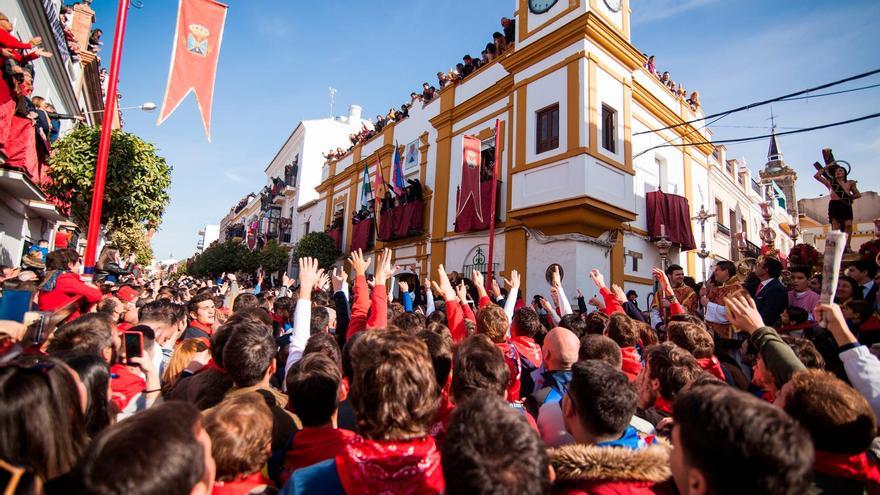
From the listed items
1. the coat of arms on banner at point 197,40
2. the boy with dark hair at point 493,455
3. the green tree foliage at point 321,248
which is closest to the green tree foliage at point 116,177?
the coat of arms on banner at point 197,40

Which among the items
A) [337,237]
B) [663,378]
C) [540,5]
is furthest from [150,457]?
[337,237]

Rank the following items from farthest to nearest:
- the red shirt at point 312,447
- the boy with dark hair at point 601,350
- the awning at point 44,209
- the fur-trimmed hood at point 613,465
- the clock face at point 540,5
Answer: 1. the clock face at point 540,5
2. the awning at point 44,209
3. the boy with dark hair at point 601,350
4. the red shirt at point 312,447
5. the fur-trimmed hood at point 613,465

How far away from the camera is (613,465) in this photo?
1.42m

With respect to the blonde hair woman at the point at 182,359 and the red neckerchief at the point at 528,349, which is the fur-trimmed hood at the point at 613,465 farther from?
the blonde hair woman at the point at 182,359

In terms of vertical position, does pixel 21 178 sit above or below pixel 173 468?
above

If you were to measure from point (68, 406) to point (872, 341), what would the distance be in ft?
18.9

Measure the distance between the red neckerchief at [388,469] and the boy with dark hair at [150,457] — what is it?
45cm

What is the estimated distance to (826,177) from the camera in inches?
312

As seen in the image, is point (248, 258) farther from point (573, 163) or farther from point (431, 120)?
point (573, 163)

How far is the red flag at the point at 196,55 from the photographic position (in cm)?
551

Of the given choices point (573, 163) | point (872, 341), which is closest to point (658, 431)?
point (872, 341)

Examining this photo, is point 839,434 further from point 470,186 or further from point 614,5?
point 614,5

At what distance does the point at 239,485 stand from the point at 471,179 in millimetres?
11288

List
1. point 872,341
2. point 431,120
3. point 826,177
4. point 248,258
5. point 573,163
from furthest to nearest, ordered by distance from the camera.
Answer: point 248,258, point 431,120, point 573,163, point 826,177, point 872,341
